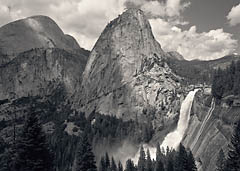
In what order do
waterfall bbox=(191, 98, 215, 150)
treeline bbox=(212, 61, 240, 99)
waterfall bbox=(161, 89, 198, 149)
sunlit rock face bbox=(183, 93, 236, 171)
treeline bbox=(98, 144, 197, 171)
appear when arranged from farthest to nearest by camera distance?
waterfall bbox=(161, 89, 198, 149) < waterfall bbox=(191, 98, 215, 150) < treeline bbox=(212, 61, 240, 99) < sunlit rock face bbox=(183, 93, 236, 171) < treeline bbox=(98, 144, 197, 171)

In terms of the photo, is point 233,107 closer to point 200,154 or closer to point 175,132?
point 200,154

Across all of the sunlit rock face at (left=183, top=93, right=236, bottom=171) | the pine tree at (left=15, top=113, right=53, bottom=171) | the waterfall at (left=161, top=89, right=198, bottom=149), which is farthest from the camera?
the waterfall at (left=161, top=89, right=198, bottom=149)

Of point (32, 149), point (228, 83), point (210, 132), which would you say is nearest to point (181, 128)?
point (228, 83)

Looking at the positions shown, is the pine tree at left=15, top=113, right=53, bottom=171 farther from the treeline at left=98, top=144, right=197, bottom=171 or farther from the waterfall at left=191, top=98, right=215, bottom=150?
the waterfall at left=191, top=98, right=215, bottom=150

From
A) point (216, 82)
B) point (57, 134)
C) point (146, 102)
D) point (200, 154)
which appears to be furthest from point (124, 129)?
point (200, 154)

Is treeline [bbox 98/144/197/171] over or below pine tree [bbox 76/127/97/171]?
below

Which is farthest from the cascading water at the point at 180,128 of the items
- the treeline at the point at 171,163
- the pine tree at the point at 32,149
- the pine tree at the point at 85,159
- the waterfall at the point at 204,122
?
the pine tree at the point at 32,149

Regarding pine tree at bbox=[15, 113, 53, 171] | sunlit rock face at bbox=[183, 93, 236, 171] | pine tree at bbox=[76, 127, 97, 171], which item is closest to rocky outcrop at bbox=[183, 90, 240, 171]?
sunlit rock face at bbox=[183, 93, 236, 171]
